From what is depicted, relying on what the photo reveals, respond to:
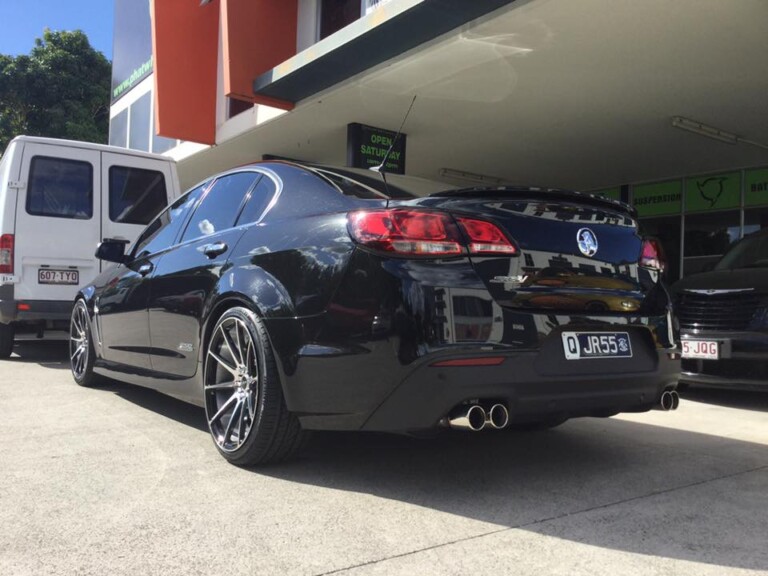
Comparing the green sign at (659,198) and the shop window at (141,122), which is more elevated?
the shop window at (141,122)

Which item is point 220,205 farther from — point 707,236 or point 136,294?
point 707,236

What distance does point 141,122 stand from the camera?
1897 cm

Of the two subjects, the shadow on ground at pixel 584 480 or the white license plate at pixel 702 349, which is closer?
the shadow on ground at pixel 584 480

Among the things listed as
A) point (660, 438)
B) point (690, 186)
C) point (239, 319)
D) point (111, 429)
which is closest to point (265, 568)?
point (239, 319)

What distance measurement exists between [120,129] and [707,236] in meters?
17.4

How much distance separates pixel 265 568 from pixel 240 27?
9512 millimetres

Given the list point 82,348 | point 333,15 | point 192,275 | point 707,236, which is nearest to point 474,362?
point 192,275

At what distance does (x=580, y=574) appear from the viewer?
6.87 feet

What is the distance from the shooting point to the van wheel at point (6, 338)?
746cm

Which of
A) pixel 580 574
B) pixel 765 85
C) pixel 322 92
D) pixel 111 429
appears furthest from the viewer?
pixel 322 92


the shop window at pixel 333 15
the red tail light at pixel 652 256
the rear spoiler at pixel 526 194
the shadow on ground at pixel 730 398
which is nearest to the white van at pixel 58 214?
the shop window at pixel 333 15

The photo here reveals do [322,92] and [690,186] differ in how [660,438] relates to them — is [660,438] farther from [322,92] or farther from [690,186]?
[690,186]

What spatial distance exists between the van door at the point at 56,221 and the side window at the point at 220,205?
3754 millimetres

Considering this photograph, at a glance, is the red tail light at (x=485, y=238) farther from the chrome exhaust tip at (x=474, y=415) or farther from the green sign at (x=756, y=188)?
the green sign at (x=756, y=188)
